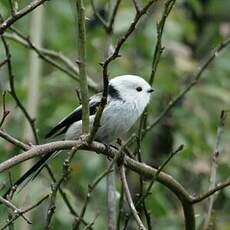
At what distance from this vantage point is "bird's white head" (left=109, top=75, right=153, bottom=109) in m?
3.55

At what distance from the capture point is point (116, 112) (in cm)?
352

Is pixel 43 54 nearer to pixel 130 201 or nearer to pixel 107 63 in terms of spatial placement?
pixel 130 201

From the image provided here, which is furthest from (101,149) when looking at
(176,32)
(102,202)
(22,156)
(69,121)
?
(176,32)

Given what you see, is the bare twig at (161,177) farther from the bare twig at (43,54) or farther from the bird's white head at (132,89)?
the bare twig at (43,54)

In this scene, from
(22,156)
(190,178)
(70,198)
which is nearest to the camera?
(22,156)

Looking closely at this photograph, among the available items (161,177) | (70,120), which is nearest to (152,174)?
(161,177)

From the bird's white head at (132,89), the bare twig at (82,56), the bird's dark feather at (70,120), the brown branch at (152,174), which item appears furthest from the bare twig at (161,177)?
the bird's white head at (132,89)

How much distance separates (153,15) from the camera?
16.9ft

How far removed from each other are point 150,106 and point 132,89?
3.48 ft

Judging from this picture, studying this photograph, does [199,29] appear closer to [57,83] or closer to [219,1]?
[219,1]

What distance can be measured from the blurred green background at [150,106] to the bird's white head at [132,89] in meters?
0.46

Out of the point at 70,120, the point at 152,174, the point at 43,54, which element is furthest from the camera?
the point at 43,54

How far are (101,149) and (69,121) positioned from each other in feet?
2.73

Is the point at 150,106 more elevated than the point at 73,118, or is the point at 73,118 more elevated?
the point at 150,106
